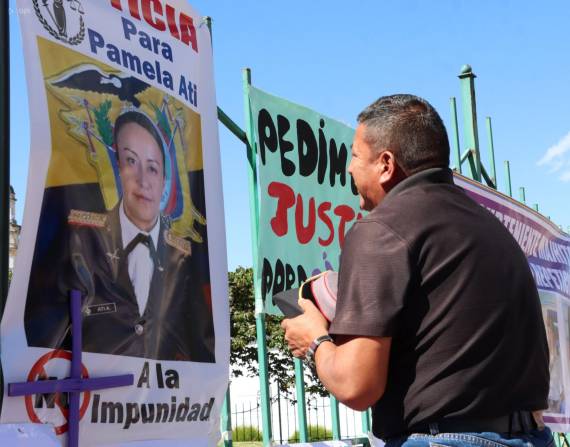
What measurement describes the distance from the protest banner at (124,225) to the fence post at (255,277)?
0.35 metres

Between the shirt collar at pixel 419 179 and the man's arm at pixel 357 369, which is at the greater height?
the shirt collar at pixel 419 179

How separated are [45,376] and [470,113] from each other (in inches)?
181

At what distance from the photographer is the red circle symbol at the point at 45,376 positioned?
2918 mm

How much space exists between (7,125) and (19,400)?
91cm

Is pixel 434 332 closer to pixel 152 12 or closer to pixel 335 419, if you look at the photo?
pixel 152 12

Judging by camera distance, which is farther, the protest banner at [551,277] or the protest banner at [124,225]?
the protest banner at [551,277]

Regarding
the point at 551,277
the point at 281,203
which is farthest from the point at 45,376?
the point at 551,277

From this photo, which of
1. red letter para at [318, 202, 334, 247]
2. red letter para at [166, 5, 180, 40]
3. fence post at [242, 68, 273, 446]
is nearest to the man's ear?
red letter para at [166, 5, 180, 40]

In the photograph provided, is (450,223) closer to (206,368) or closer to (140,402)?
(140,402)

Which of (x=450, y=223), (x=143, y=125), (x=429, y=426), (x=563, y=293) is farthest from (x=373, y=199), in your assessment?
(x=563, y=293)

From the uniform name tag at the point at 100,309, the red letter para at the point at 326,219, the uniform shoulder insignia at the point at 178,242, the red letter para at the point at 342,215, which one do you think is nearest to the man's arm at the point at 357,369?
the uniform name tag at the point at 100,309

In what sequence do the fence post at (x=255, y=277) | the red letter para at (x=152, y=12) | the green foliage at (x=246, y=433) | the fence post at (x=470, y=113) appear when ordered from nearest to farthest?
the red letter para at (x=152, y=12), the fence post at (x=255, y=277), the fence post at (x=470, y=113), the green foliage at (x=246, y=433)

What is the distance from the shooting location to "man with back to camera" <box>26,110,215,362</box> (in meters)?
3.21

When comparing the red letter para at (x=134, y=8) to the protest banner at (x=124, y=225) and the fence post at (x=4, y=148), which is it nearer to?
the protest banner at (x=124, y=225)
